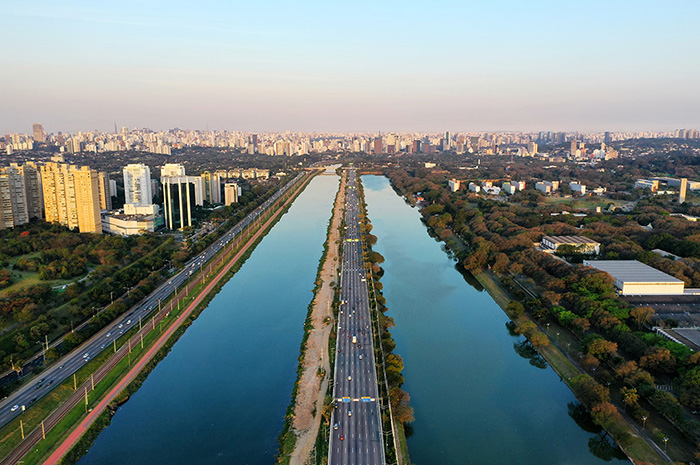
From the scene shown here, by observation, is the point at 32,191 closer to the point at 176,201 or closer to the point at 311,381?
the point at 176,201

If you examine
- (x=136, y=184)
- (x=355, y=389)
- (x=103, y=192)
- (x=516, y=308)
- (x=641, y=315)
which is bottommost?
(x=355, y=389)

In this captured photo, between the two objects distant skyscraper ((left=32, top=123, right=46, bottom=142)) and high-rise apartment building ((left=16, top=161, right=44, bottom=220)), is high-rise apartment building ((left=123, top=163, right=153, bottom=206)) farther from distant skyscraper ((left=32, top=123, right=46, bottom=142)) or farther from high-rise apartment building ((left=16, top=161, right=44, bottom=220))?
distant skyscraper ((left=32, top=123, right=46, bottom=142))

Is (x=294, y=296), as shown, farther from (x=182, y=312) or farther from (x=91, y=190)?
(x=91, y=190)

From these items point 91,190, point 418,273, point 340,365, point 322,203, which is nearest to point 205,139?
point 322,203

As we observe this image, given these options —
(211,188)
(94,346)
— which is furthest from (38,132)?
(94,346)

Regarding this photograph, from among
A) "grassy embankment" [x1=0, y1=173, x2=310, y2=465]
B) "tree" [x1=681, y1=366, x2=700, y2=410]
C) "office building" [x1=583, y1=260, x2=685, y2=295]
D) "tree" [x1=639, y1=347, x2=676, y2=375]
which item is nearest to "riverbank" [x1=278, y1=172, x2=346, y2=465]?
"grassy embankment" [x1=0, y1=173, x2=310, y2=465]
